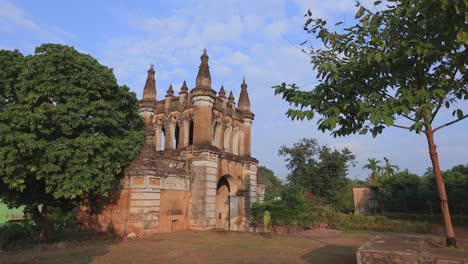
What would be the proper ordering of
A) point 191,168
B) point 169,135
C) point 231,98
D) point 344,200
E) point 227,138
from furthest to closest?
point 344,200
point 231,98
point 227,138
point 169,135
point 191,168

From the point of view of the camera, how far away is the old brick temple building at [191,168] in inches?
589

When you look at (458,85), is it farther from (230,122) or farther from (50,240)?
(230,122)

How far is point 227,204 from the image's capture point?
2167cm

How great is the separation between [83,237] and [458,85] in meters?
14.0

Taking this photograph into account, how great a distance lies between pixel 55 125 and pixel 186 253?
6481 millimetres

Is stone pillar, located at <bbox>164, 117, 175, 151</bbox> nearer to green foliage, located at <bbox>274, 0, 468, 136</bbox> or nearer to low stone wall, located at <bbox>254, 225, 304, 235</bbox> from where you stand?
low stone wall, located at <bbox>254, 225, 304, 235</bbox>

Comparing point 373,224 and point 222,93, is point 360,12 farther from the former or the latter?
point 373,224

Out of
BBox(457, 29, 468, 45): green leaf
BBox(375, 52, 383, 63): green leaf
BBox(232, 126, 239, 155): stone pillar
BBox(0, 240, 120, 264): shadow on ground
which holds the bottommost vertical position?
BBox(0, 240, 120, 264): shadow on ground

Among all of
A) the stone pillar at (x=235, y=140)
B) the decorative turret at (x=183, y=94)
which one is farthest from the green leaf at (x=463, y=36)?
the stone pillar at (x=235, y=140)

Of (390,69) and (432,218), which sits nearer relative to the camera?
(390,69)

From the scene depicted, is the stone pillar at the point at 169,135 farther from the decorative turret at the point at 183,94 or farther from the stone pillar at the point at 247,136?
the stone pillar at the point at 247,136

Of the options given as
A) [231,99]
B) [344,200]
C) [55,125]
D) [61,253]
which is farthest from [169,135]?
[344,200]

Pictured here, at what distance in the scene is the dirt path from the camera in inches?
391

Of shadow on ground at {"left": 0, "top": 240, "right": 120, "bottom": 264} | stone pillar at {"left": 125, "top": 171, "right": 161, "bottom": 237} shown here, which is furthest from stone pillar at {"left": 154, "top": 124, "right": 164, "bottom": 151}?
shadow on ground at {"left": 0, "top": 240, "right": 120, "bottom": 264}
